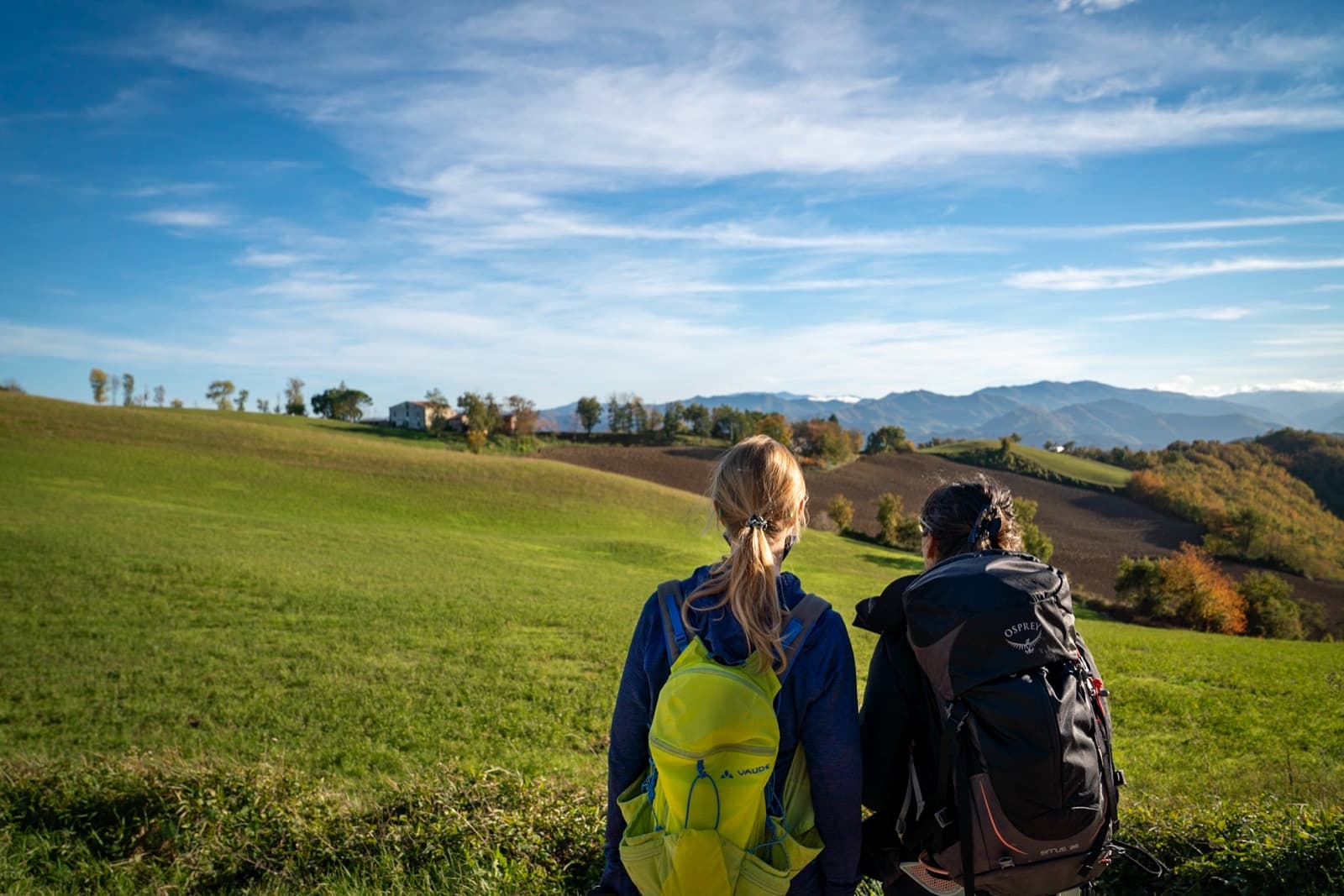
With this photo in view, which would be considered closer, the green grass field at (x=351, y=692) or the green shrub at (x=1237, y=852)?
the green shrub at (x=1237, y=852)

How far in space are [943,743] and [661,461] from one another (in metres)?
66.0

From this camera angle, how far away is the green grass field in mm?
4398

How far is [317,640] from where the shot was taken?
13258mm

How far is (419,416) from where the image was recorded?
4203 inches

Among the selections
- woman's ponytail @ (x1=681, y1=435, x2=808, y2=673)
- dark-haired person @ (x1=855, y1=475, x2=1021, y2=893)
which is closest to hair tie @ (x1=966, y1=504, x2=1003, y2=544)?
dark-haired person @ (x1=855, y1=475, x2=1021, y2=893)

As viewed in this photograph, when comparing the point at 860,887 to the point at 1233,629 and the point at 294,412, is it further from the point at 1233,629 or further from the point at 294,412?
the point at 294,412

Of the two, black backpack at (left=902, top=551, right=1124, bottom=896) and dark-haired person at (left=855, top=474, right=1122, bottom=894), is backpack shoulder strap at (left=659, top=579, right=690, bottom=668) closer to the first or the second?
dark-haired person at (left=855, top=474, right=1122, bottom=894)

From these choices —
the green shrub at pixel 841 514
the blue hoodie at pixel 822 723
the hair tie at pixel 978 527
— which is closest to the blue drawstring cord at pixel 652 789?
the blue hoodie at pixel 822 723

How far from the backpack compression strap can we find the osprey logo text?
555 mm

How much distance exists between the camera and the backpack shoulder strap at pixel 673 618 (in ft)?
8.10

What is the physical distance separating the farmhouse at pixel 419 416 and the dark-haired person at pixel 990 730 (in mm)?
90314

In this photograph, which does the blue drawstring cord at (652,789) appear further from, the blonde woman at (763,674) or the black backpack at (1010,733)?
the black backpack at (1010,733)

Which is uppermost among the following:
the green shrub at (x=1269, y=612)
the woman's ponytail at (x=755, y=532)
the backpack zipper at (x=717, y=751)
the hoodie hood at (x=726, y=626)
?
the woman's ponytail at (x=755, y=532)

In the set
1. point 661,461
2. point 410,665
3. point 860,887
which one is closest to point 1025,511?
point 661,461
